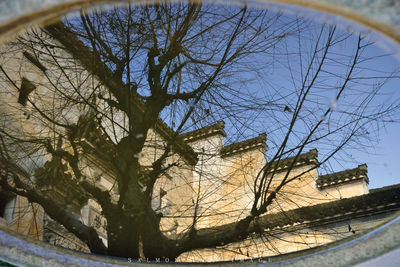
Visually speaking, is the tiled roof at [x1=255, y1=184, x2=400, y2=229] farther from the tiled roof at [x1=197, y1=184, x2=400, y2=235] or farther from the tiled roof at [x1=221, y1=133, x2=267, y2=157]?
the tiled roof at [x1=221, y1=133, x2=267, y2=157]

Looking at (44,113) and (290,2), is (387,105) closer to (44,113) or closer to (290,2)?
(290,2)

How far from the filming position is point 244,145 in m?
1.67

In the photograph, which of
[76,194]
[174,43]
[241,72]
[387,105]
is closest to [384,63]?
[387,105]

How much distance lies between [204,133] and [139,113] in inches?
10.8

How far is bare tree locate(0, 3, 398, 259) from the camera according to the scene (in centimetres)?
155

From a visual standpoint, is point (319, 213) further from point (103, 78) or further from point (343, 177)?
point (103, 78)

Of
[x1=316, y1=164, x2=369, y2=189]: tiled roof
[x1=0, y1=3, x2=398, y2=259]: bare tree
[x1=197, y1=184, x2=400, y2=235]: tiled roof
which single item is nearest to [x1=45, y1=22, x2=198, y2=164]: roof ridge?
[x1=0, y1=3, x2=398, y2=259]: bare tree

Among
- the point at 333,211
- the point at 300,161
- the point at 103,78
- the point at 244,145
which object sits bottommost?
the point at 333,211

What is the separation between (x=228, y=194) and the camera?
5.81ft

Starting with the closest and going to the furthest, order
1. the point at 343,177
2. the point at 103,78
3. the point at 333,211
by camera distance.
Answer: the point at 343,177
the point at 103,78
the point at 333,211

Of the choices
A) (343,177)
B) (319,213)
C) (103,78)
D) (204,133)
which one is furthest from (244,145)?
(103,78)

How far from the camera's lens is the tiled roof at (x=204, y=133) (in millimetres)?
1672

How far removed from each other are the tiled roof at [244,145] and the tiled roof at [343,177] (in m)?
0.27

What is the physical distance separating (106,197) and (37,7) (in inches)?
36.5
